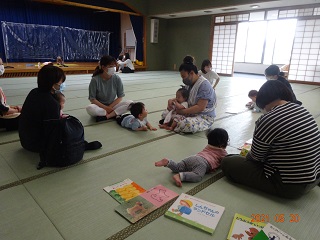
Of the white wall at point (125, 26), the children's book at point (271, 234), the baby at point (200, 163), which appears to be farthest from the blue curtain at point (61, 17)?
the children's book at point (271, 234)

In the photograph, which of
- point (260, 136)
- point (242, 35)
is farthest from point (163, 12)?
point (260, 136)

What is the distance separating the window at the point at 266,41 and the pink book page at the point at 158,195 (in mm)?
10049

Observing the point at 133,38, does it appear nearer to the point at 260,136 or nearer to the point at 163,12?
the point at 163,12

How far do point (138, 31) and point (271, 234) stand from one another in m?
9.70

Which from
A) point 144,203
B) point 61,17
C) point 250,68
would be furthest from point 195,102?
point 250,68

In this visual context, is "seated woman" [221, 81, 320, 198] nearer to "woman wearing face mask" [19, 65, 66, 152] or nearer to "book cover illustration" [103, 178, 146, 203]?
"book cover illustration" [103, 178, 146, 203]

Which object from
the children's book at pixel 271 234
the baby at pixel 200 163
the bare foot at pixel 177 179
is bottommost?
the children's book at pixel 271 234

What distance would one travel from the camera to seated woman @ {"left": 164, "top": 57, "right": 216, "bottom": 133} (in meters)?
2.48

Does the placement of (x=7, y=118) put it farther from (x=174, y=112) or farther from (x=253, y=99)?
(x=253, y=99)

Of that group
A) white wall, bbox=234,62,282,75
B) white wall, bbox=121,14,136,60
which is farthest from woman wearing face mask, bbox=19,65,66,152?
white wall, bbox=234,62,282,75

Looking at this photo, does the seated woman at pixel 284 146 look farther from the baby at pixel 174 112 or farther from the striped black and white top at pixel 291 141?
the baby at pixel 174 112

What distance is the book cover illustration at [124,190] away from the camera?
1405 mm

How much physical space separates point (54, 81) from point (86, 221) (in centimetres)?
103

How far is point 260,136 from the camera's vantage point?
52.4 inches
